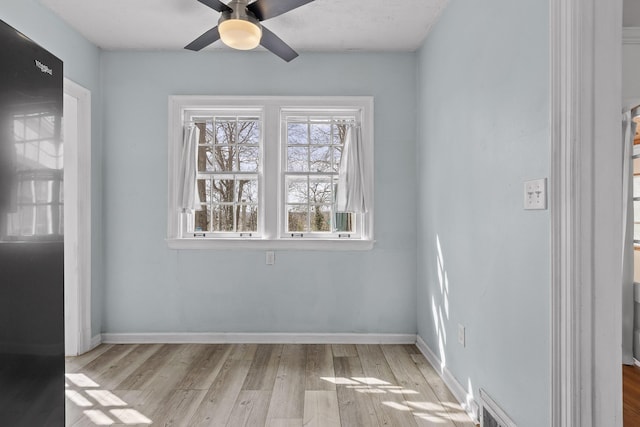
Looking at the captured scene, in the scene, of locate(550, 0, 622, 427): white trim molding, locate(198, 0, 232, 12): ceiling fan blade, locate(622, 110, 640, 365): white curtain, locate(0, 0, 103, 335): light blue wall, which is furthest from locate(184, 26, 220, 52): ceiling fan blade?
locate(622, 110, 640, 365): white curtain

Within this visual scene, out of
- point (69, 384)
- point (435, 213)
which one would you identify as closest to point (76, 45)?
point (69, 384)

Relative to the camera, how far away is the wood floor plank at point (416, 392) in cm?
225

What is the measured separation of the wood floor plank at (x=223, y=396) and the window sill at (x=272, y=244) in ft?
3.17

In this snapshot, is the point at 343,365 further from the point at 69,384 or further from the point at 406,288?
the point at 69,384

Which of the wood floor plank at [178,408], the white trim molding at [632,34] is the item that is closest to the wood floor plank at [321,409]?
the wood floor plank at [178,408]

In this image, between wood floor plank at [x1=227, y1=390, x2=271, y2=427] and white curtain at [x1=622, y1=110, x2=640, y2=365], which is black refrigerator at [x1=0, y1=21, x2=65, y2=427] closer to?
wood floor plank at [x1=227, y1=390, x2=271, y2=427]

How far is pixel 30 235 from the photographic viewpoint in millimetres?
1081

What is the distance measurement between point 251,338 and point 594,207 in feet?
9.39

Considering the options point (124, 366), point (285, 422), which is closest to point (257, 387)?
point (285, 422)

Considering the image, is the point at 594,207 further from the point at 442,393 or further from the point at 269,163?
the point at 269,163

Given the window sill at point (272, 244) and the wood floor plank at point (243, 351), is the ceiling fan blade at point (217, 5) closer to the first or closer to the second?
the window sill at point (272, 244)

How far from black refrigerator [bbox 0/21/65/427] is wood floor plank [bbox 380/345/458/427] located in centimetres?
184

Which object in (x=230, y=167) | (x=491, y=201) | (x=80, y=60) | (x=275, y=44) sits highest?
(x=80, y=60)

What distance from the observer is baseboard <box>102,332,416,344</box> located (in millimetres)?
3502
